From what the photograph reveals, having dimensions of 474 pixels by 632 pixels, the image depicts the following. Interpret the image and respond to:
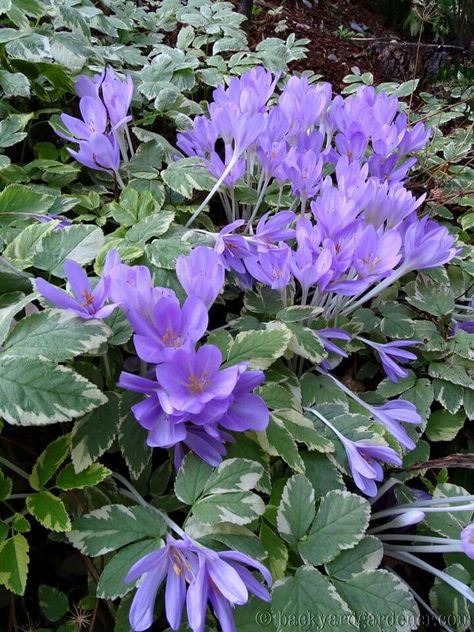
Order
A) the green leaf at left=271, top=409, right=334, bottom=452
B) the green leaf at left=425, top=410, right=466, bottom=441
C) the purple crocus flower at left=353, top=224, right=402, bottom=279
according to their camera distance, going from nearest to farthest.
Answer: the green leaf at left=271, top=409, right=334, bottom=452
the purple crocus flower at left=353, top=224, right=402, bottom=279
the green leaf at left=425, top=410, right=466, bottom=441

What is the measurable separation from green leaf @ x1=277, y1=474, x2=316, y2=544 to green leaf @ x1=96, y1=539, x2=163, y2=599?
6.5 inches

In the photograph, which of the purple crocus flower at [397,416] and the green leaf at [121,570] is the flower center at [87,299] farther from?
the purple crocus flower at [397,416]

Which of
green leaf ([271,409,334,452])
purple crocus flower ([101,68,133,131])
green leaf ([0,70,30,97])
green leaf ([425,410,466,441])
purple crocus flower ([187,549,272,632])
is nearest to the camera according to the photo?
purple crocus flower ([187,549,272,632])

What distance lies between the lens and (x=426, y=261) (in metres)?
0.95

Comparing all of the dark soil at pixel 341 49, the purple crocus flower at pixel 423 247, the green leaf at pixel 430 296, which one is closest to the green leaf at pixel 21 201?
the purple crocus flower at pixel 423 247

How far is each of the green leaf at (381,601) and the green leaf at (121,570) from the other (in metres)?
0.26

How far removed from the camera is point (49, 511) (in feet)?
2.18

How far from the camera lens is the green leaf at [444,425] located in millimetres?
1002

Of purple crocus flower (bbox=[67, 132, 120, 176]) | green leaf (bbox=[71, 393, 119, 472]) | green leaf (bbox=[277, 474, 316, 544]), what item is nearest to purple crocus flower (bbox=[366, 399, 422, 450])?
green leaf (bbox=[277, 474, 316, 544])

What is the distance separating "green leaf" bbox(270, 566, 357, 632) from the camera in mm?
641

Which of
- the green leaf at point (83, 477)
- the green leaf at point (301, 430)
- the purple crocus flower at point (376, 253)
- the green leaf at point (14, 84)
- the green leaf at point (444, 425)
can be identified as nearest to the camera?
the green leaf at point (83, 477)

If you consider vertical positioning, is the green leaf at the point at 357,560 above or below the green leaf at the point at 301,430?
below

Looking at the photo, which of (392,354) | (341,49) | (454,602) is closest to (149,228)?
(392,354)

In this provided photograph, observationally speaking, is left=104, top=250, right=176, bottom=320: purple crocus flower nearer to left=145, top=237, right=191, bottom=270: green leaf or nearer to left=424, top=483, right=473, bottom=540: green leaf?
left=145, top=237, right=191, bottom=270: green leaf
